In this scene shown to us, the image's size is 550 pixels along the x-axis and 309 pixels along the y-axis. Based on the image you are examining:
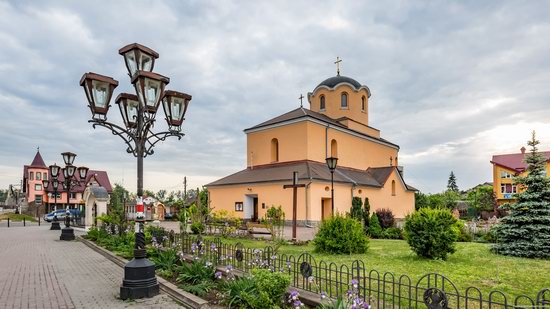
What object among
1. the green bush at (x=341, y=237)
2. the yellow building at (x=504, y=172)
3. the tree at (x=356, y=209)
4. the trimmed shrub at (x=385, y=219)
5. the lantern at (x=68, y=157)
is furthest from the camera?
the yellow building at (x=504, y=172)

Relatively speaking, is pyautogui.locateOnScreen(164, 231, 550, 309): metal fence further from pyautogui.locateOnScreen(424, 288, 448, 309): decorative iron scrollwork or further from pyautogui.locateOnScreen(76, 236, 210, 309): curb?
pyautogui.locateOnScreen(76, 236, 210, 309): curb

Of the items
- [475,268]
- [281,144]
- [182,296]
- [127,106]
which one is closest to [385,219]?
[281,144]

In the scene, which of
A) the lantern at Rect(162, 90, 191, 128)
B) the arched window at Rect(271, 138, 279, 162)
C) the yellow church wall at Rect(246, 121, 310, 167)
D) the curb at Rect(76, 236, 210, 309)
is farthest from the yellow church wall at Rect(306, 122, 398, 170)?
the curb at Rect(76, 236, 210, 309)

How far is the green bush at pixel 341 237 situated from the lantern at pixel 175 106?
5648 millimetres

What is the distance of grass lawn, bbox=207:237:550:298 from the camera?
21.0 feet

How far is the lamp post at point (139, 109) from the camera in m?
6.75

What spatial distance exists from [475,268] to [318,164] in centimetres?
1950

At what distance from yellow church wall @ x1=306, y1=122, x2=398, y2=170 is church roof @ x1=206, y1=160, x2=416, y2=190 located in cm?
73

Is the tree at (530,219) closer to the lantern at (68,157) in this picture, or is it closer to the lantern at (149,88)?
the lantern at (149,88)

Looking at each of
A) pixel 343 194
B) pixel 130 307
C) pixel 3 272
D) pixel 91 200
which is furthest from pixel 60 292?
pixel 91 200

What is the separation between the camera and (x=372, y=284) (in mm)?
6488

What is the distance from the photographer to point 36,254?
13.0 m

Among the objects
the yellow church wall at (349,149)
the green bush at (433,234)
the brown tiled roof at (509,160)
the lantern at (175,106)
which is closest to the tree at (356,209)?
the yellow church wall at (349,149)

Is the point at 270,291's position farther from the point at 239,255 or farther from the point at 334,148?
the point at 334,148
